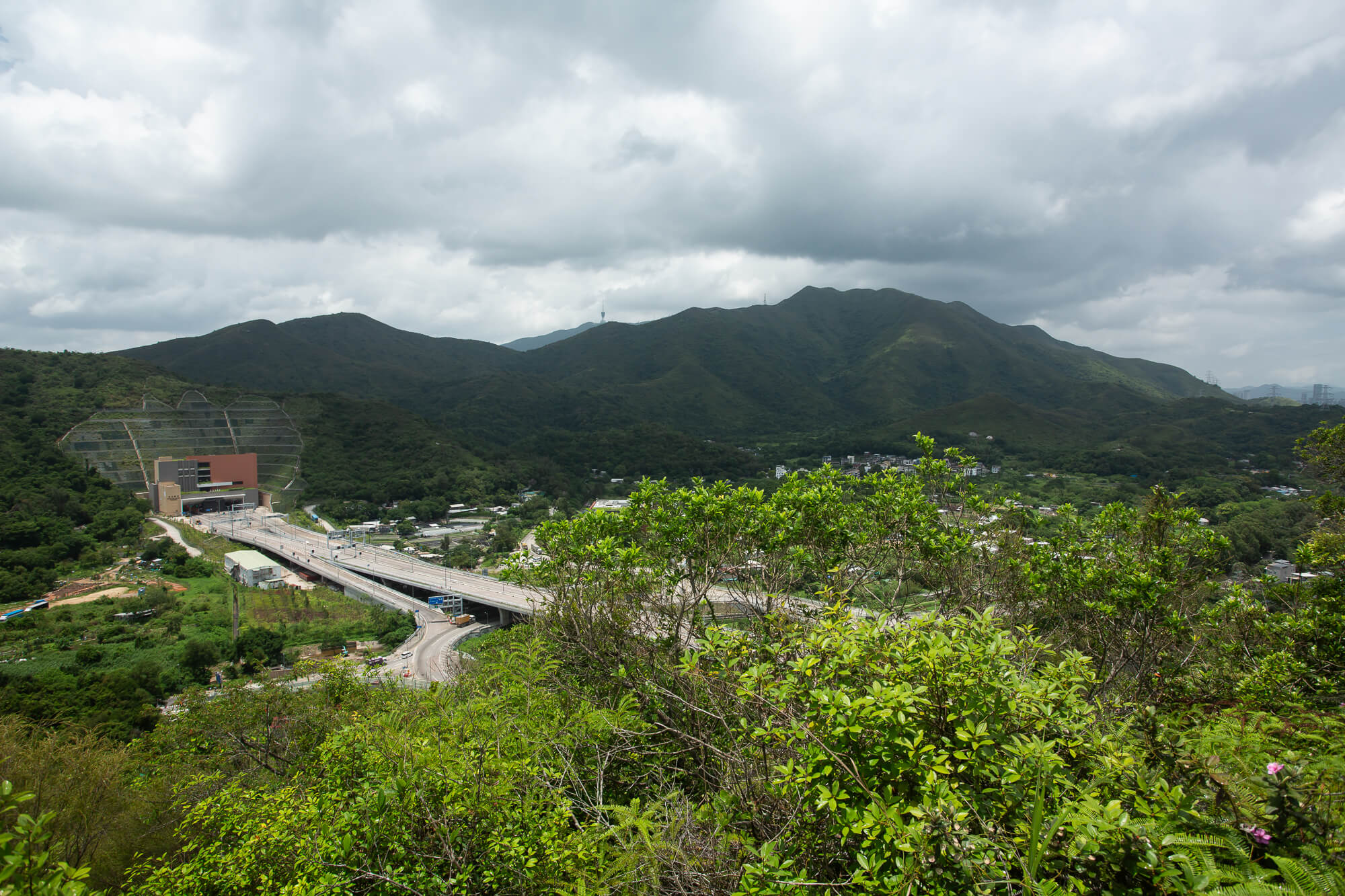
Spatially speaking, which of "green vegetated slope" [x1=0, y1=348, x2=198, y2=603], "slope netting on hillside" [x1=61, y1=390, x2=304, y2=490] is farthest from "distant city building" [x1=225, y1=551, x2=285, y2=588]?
"slope netting on hillside" [x1=61, y1=390, x2=304, y2=490]

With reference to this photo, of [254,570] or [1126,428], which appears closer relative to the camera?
[254,570]

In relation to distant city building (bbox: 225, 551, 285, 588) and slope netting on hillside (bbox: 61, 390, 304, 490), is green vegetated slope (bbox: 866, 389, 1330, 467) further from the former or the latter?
slope netting on hillside (bbox: 61, 390, 304, 490)

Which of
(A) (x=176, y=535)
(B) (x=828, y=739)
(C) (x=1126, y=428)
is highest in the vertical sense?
(B) (x=828, y=739)

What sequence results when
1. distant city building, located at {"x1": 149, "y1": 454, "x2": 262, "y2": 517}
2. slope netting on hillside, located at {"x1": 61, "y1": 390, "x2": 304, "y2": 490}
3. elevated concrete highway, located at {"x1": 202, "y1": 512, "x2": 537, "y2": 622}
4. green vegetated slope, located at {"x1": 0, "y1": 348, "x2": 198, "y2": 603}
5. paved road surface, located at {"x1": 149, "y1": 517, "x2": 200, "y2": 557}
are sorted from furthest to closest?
distant city building, located at {"x1": 149, "y1": 454, "x2": 262, "y2": 517}, slope netting on hillside, located at {"x1": 61, "y1": 390, "x2": 304, "y2": 490}, paved road surface, located at {"x1": 149, "y1": 517, "x2": 200, "y2": 557}, elevated concrete highway, located at {"x1": 202, "y1": 512, "x2": 537, "y2": 622}, green vegetated slope, located at {"x1": 0, "y1": 348, "x2": 198, "y2": 603}

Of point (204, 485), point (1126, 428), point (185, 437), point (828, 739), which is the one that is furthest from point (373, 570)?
point (1126, 428)

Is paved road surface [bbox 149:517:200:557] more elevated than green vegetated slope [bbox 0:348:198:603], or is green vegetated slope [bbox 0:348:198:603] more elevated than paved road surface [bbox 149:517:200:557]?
green vegetated slope [bbox 0:348:198:603]

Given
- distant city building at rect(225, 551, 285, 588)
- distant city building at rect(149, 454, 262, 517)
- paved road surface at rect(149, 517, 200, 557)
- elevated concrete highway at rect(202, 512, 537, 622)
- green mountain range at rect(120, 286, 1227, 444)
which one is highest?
green mountain range at rect(120, 286, 1227, 444)

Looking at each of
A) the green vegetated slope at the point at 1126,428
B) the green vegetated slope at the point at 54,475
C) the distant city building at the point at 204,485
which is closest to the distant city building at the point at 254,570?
the green vegetated slope at the point at 54,475

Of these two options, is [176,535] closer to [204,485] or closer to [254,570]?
[254,570]

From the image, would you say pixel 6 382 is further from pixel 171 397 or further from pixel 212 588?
pixel 212 588
